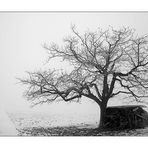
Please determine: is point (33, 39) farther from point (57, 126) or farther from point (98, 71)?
point (57, 126)

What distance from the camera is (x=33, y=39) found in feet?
11.9

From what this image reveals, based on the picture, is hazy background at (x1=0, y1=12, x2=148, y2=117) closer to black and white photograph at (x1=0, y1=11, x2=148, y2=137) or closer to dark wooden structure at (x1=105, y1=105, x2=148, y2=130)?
black and white photograph at (x1=0, y1=11, x2=148, y2=137)

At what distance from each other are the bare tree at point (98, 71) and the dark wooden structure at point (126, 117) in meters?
0.08

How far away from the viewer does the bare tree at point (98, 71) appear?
3557 millimetres

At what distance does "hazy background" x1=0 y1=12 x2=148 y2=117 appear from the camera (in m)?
3.55

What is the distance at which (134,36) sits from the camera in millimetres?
3566

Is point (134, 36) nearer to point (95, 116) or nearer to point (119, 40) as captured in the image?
point (119, 40)

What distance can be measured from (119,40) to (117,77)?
423 mm

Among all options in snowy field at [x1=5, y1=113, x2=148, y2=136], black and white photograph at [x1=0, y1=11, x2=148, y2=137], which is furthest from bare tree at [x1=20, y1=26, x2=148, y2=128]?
snowy field at [x1=5, y1=113, x2=148, y2=136]

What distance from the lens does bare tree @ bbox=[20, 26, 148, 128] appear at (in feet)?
11.7

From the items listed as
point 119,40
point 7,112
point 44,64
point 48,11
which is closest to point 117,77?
point 119,40

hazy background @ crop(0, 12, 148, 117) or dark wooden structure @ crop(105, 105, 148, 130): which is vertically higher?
hazy background @ crop(0, 12, 148, 117)

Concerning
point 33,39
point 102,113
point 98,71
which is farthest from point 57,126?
point 33,39

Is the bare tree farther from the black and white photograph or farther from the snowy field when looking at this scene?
the snowy field
